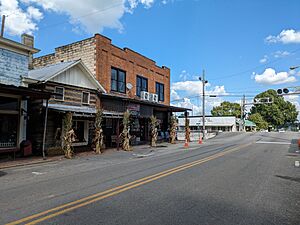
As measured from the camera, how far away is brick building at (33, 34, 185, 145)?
22.0 metres

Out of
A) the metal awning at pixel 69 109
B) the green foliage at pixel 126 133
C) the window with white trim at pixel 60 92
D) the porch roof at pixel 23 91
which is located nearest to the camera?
the porch roof at pixel 23 91

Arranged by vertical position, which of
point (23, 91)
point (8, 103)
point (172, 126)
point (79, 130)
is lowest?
point (79, 130)

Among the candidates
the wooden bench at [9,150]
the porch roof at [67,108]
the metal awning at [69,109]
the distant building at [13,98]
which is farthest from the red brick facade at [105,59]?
the wooden bench at [9,150]

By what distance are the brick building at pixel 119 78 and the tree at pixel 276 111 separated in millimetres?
66266

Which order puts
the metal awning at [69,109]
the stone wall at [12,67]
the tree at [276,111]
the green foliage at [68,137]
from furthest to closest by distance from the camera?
1. the tree at [276,111]
2. the metal awning at [69,109]
3. the green foliage at [68,137]
4. the stone wall at [12,67]

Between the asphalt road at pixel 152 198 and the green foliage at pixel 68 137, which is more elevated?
the green foliage at pixel 68 137

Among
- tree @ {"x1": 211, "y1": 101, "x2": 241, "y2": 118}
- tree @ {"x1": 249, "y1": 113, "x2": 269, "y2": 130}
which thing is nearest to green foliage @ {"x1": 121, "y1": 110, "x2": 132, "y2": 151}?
tree @ {"x1": 249, "y1": 113, "x2": 269, "y2": 130}

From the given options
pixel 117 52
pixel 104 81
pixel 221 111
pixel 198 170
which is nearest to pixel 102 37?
pixel 117 52

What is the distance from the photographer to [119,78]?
24.6 metres

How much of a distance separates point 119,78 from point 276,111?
75.7m

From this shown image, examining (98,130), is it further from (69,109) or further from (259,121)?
(259,121)

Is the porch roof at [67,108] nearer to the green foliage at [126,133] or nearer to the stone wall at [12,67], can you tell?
the stone wall at [12,67]

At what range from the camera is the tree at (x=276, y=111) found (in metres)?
85.2

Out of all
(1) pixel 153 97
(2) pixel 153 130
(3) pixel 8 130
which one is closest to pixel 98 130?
(3) pixel 8 130
